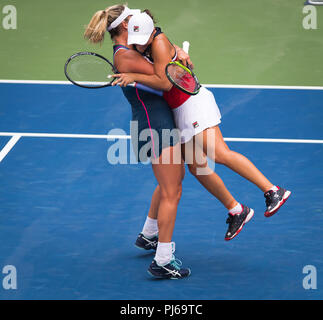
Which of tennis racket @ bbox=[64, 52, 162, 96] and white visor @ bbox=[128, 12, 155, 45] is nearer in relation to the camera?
white visor @ bbox=[128, 12, 155, 45]

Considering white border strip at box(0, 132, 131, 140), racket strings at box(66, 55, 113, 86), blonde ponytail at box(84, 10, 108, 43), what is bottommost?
racket strings at box(66, 55, 113, 86)

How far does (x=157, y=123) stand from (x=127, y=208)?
68.7 inches

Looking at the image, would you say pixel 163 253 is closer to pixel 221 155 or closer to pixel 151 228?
pixel 151 228

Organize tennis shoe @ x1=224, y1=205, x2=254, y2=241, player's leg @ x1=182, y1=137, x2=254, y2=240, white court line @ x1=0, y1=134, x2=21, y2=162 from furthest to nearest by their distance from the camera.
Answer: white court line @ x1=0, y1=134, x2=21, y2=162 < tennis shoe @ x1=224, y1=205, x2=254, y2=241 < player's leg @ x1=182, y1=137, x2=254, y2=240

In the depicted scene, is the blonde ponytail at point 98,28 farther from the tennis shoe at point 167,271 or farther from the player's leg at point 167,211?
the tennis shoe at point 167,271

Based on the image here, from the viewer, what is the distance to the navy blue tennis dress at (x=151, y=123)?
6258 millimetres

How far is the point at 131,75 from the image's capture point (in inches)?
237

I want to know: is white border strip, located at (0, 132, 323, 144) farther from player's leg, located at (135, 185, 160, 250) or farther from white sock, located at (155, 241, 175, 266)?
white sock, located at (155, 241, 175, 266)

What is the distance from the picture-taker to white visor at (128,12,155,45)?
598 centimetres

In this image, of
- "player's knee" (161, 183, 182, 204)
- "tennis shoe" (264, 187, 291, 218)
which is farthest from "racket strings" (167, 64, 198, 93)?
"tennis shoe" (264, 187, 291, 218)

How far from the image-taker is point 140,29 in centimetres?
600

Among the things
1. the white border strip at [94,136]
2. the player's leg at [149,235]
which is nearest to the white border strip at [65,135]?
the white border strip at [94,136]

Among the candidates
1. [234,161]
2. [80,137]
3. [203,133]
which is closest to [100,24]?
[203,133]

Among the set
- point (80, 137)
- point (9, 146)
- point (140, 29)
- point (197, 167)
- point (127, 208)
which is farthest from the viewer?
point (80, 137)
